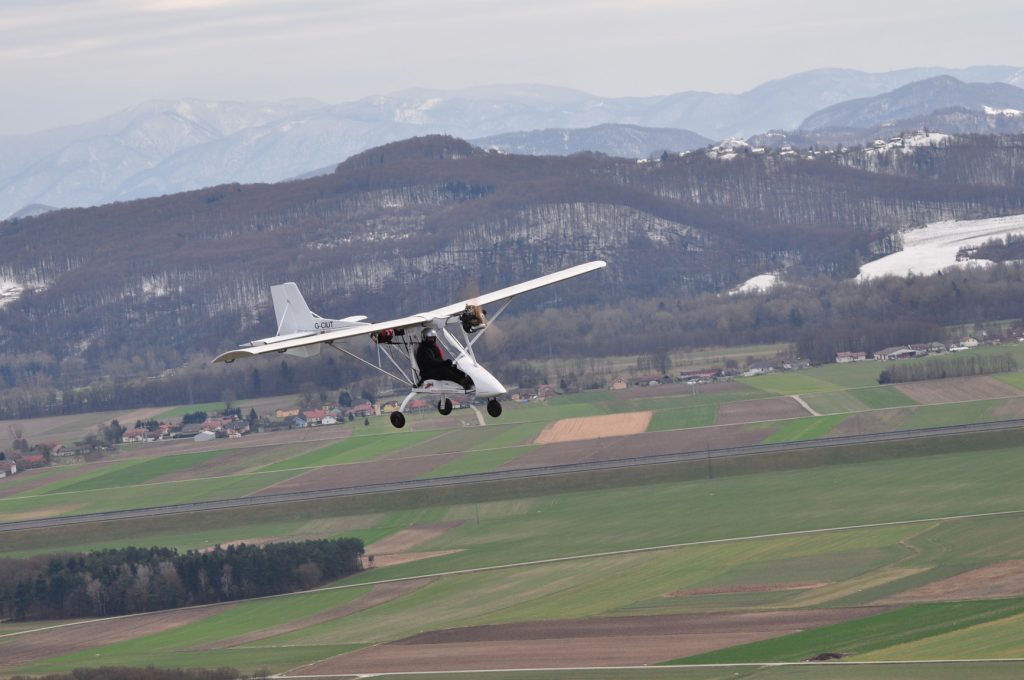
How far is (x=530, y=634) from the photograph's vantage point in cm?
13125

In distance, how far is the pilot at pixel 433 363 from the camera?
2987 inches

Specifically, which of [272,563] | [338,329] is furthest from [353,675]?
[338,329]

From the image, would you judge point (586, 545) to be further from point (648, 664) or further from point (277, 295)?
point (277, 295)

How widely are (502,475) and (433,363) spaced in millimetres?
110167

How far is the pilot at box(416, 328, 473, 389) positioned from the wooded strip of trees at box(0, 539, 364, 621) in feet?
277

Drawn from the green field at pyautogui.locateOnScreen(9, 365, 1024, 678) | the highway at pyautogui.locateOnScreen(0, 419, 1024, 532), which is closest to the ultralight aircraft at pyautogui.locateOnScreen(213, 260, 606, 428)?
the green field at pyautogui.locateOnScreen(9, 365, 1024, 678)

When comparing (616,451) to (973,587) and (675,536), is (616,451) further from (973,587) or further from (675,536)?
(973,587)

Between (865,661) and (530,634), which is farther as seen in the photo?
(530,634)

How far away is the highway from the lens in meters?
185

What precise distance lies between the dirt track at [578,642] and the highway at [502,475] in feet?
170

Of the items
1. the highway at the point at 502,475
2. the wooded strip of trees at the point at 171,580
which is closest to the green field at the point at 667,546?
the highway at the point at 502,475

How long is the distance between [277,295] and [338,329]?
304 inches

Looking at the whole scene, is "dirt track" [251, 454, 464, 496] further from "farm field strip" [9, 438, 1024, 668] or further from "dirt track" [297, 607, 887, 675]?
"dirt track" [297, 607, 887, 675]

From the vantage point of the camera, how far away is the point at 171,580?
15850 centimetres
